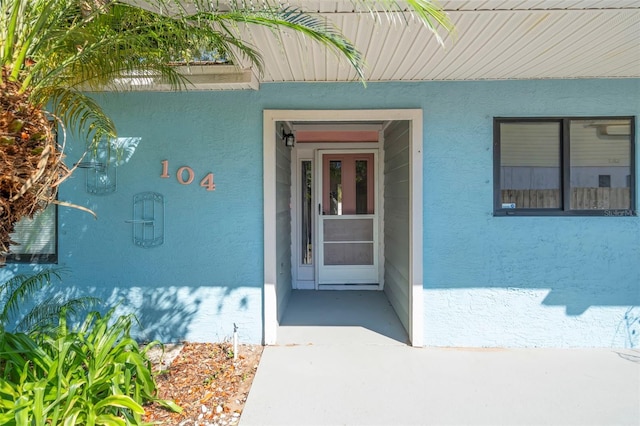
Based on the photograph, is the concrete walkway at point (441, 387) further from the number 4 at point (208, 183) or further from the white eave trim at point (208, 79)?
the white eave trim at point (208, 79)

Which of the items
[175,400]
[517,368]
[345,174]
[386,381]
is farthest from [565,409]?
[345,174]

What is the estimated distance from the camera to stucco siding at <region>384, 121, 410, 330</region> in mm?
4465

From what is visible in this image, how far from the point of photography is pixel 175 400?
3.11m

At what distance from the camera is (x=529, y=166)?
409 centimetres

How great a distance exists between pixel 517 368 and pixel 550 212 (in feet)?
5.32

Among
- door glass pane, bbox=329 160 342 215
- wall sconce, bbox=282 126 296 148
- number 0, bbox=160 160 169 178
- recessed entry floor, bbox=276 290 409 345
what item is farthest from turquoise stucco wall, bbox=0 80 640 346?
door glass pane, bbox=329 160 342 215

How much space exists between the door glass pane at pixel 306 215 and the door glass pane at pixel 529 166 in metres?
3.18

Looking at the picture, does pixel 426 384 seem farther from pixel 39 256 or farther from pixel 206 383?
pixel 39 256

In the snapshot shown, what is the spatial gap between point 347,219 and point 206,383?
364 cm

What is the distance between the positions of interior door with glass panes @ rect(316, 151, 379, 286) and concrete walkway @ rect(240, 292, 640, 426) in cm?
188

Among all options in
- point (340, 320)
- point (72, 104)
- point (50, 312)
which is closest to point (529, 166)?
point (340, 320)

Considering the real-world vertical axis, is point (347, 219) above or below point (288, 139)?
below

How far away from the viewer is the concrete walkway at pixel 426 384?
Result: 2.94 m

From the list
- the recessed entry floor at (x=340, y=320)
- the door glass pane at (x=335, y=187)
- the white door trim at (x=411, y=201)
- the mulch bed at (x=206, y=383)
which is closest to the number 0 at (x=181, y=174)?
the white door trim at (x=411, y=201)
